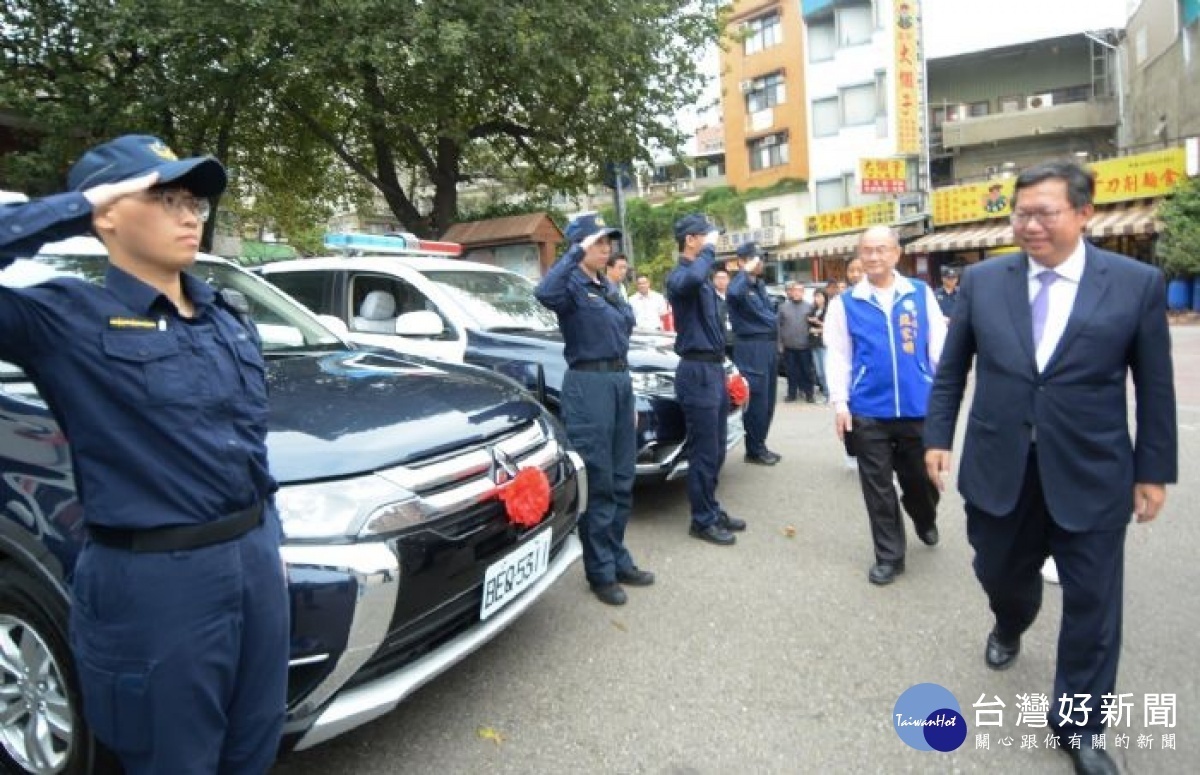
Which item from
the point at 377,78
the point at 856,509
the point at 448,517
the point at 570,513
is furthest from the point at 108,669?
the point at 377,78

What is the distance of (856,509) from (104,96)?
39.8ft

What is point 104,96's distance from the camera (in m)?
11.6

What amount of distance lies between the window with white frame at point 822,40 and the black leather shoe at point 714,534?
26.9m

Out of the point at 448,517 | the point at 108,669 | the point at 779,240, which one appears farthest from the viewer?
the point at 779,240

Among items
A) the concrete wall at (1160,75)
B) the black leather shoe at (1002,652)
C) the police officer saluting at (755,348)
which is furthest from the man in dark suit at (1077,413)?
the concrete wall at (1160,75)

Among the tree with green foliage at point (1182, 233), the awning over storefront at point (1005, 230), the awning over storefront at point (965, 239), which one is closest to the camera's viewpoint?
the tree with green foliage at point (1182, 233)

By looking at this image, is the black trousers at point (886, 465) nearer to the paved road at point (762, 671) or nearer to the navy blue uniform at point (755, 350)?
→ the paved road at point (762, 671)

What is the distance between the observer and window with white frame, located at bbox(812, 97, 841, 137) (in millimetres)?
27531

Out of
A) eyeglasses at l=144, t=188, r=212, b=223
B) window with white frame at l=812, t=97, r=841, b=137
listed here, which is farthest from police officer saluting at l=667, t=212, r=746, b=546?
window with white frame at l=812, t=97, r=841, b=137

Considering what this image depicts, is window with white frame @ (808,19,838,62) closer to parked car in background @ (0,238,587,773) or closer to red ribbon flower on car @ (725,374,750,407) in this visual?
red ribbon flower on car @ (725,374,750,407)

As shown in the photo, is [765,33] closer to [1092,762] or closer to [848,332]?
[848,332]

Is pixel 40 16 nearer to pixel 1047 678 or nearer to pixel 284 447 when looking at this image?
pixel 284 447

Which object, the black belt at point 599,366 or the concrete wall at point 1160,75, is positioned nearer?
the black belt at point 599,366

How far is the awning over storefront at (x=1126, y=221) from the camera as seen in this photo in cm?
1833
